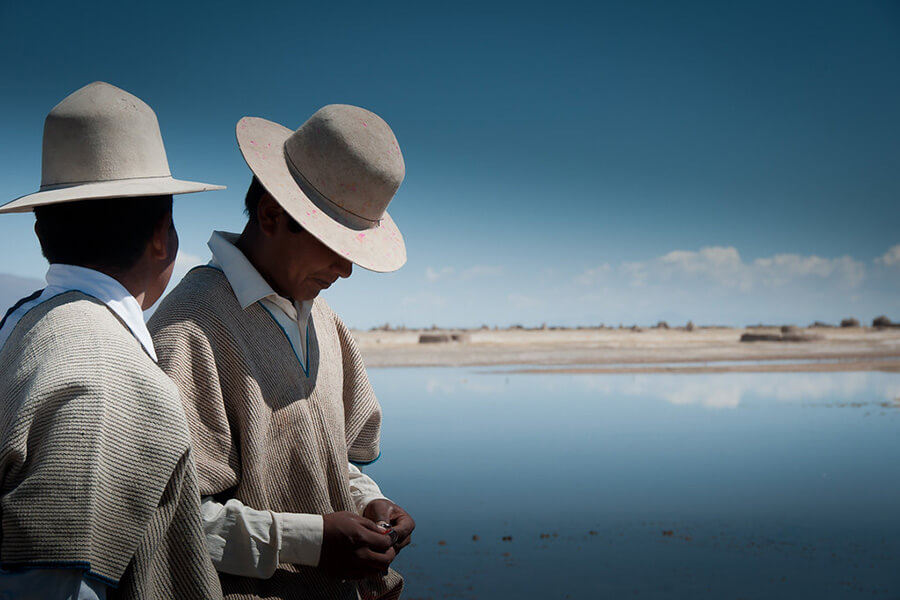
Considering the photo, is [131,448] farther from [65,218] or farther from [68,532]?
[65,218]

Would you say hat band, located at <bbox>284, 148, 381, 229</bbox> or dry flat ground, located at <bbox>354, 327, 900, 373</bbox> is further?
dry flat ground, located at <bbox>354, 327, 900, 373</bbox>

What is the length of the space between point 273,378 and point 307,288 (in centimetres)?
24

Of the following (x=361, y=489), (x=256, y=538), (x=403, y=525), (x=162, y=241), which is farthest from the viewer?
(x=361, y=489)

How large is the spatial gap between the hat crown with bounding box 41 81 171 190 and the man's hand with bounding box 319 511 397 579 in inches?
33.8

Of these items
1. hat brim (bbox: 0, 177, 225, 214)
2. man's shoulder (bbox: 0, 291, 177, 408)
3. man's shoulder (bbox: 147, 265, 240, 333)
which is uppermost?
hat brim (bbox: 0, 177, 225, 214)

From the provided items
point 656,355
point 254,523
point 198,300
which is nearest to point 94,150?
point 198,300

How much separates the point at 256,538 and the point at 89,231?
71 cm

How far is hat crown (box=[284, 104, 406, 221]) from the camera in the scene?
1729 mm

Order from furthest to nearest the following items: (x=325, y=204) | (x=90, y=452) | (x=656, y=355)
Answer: (x=656, y=355), (x=325, y=204), (x=90, y=452)

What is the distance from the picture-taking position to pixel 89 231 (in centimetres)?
134

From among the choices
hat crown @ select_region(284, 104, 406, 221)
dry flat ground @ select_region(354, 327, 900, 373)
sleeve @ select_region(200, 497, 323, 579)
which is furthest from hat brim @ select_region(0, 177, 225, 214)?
dry flat ground @ select_region(354, 327, 900, 373)

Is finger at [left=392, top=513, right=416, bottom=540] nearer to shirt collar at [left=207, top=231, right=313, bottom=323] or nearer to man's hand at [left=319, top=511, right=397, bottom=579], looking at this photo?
man's hand at [left=319, top=511, right=397, bottom=579]

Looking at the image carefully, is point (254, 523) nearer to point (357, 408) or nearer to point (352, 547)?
point (352, 547)

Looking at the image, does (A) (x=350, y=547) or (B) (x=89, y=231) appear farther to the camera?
(A) (x=350, y=547)
